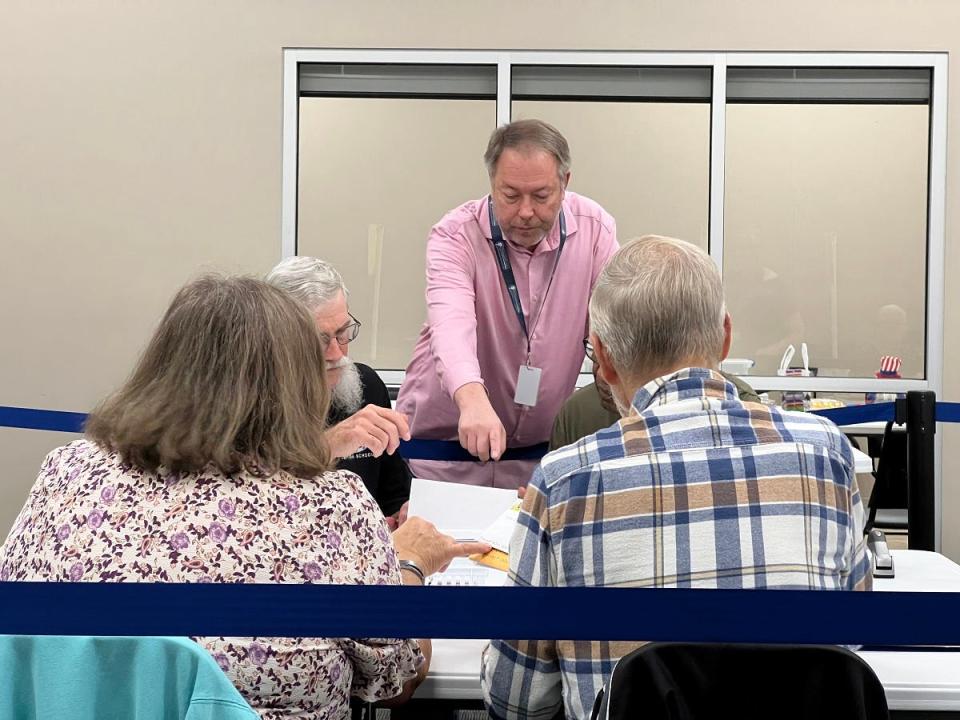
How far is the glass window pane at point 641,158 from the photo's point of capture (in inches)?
206

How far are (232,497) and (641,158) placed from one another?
4138mm

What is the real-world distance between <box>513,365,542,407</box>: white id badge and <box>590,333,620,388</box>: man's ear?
144 centimetres

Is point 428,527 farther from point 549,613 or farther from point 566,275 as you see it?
point 566,275

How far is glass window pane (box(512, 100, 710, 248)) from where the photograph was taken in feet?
17.2

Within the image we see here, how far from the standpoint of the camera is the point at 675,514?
1.37 m

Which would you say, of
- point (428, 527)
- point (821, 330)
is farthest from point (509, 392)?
point (821, 330)

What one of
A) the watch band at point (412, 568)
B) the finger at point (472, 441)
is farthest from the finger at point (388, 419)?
the watch band at point (412, 568)

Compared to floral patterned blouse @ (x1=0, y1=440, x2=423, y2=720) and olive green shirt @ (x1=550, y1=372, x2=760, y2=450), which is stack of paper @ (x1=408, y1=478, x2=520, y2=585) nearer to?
olive green shirt @ (x1=550, y1=372, x2=760, y2=450)

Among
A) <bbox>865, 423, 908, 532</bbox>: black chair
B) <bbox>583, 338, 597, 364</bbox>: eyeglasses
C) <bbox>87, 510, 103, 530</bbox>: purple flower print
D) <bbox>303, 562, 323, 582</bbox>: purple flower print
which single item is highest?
<bbox>583, 338, 597, 364</bbox>: eyeglasses

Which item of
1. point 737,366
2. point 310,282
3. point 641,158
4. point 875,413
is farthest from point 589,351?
point 641,158

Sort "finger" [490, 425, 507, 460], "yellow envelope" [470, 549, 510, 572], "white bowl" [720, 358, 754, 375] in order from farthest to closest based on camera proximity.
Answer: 1. "white bowl" [720, 358, 754, 375]
2. "finger" [490, 425, 507, 460]
3. "yellow envelope" [470, 549, 510, 572]

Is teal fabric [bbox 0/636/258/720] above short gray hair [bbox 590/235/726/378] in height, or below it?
below

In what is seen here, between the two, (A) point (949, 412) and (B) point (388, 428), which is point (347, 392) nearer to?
(B) point (388, 428)

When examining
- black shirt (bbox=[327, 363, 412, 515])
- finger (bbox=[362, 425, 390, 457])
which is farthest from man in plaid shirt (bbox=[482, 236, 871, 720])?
black shirt (bbox=[327, 363, 412, 515])
